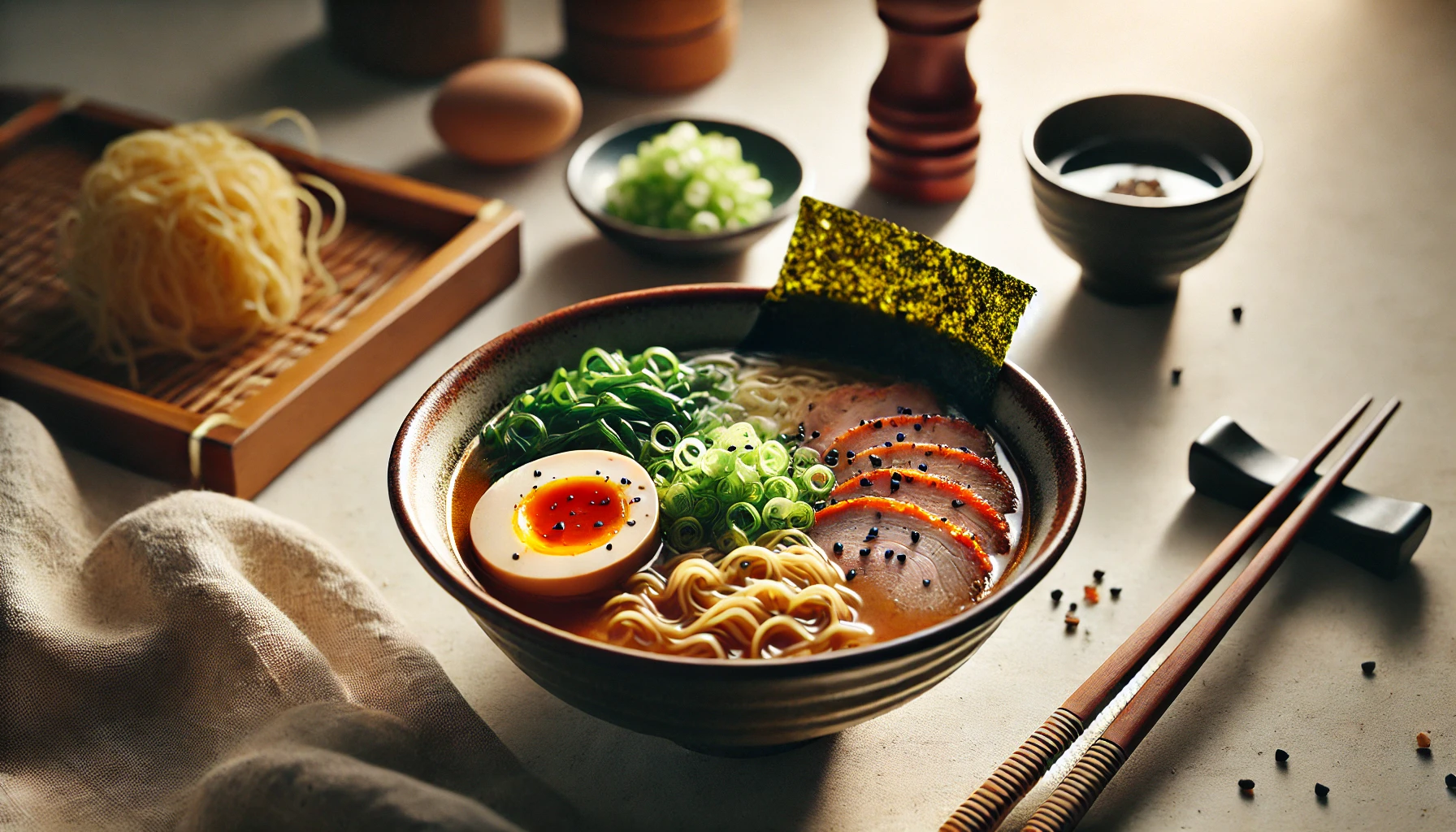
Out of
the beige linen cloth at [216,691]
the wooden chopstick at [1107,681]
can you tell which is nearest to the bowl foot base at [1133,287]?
the wooden chopstick at [1107,681]

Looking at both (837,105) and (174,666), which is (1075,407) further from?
(174,666)

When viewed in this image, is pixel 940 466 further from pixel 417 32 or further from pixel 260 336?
pixel 417 32

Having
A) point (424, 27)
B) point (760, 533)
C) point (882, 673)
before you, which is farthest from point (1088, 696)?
point (424, 27)

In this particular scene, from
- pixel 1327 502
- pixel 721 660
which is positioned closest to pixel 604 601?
pixel 721 660

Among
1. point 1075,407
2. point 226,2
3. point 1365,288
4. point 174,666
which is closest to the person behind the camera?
point 174,666

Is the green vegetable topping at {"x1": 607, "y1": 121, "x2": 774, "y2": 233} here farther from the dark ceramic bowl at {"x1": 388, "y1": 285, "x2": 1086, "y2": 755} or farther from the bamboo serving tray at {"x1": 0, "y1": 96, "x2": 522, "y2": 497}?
the dark ceramic bowl at {"x1": 388, "y1": 285, "x2": 1086, "y2": 755}
